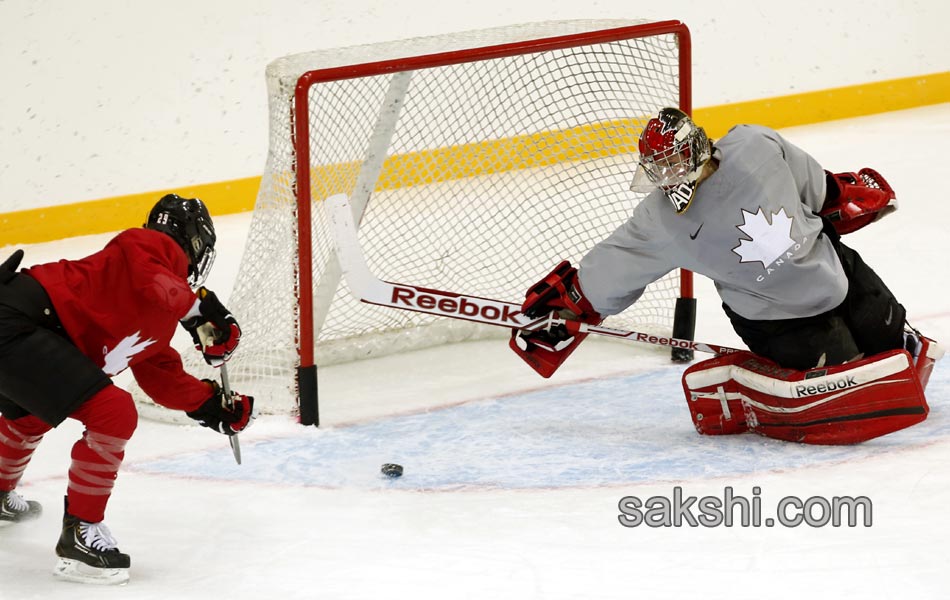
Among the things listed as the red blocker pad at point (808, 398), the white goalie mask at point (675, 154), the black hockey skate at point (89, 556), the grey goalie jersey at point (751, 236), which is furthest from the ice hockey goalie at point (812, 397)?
the black hockey skate at point (89, 556)

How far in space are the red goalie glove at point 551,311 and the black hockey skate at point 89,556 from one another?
3.98 ft

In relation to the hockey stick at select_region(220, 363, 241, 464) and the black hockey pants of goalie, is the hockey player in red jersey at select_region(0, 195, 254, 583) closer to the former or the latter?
the hockey stick at select_region(220, 363, 241, 464)

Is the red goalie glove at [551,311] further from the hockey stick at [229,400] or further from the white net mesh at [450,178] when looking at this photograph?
the hockey stick at [229,400]

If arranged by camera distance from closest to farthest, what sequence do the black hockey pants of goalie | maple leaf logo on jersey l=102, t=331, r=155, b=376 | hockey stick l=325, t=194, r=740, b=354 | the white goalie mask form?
maple leaf logo on jersey l=102, t=331, r=155, b=376
the white goalie mask
the black hockey pants of goalie
hockey stick l=325, t=194, r=740, b=354

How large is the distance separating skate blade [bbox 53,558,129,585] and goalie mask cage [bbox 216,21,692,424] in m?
0.96

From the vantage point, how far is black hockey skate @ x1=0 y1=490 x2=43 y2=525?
Result: 291 centimetres

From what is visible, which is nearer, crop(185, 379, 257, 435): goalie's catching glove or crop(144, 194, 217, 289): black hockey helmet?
crop(144, 194, 217, 289): black hockey helmet

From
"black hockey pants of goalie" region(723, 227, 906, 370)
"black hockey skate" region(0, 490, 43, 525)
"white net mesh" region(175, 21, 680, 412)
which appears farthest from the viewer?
"white net mesh" region(175, 21, 680, 412)

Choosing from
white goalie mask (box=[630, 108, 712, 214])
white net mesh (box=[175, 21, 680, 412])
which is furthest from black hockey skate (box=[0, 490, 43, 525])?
white goalie mask (box=[630, 108, 712, 214])

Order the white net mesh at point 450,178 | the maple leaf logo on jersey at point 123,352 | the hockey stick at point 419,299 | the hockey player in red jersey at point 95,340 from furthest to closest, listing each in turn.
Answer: the white net mesh at point 450,178 < the hockey stick at point 419,299 < the maple leaf logo on jersey at point 123,352 < the hockey player in red jersey at point 95,340

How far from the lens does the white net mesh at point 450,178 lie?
144 inches

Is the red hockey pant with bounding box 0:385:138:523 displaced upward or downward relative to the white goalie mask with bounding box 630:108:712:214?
downward

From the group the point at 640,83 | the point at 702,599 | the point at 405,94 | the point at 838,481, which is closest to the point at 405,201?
the point at 405,94

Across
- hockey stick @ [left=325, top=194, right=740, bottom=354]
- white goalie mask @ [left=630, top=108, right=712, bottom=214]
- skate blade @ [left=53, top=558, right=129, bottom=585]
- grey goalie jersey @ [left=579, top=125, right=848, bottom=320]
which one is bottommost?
skate blade @ [left=53, top=558, right=129, bottom=585]
